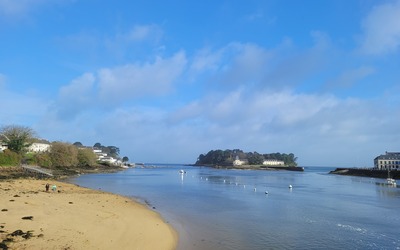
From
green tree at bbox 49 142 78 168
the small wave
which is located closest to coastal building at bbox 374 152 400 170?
green tree at bbox 49 142 78 168

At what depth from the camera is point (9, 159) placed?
57375 millimetres

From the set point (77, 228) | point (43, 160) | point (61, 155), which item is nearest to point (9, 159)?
point (43, 160)

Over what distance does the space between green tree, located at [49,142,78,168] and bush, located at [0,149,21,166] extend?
92.2 ft

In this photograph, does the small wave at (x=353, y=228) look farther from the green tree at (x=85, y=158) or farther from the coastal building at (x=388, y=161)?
the coastal building at (x=388, y=161)

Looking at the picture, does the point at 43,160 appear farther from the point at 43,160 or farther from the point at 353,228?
the point at 353,228

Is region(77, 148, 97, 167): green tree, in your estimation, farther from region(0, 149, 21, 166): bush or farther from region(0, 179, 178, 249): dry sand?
region(0, 179, 178, 249): dry sand

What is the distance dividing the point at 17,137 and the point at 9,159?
10514 millimetres

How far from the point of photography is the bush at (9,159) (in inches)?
2205

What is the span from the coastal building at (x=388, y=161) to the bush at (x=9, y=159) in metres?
116

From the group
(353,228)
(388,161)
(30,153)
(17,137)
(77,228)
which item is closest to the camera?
(77,228)

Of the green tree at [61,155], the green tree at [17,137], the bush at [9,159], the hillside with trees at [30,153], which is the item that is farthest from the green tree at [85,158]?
the bush at [9,159]

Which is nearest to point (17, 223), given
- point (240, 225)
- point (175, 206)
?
point (240, 225)

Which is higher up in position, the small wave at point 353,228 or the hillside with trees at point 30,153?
the hillside with trees at point 30,153

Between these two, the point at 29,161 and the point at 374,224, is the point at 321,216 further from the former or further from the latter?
the point at 29,161
